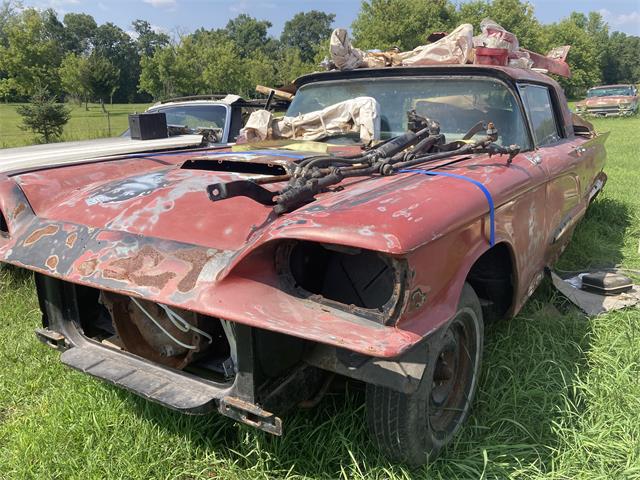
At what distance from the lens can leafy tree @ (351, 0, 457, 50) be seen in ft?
125

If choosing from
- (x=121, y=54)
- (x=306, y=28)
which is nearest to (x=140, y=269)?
(x=121, y=54)

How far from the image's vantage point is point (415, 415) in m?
1.90

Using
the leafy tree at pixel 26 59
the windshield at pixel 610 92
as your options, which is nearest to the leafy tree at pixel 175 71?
the leafy tree at pixel 26 59

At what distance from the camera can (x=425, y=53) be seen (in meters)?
3.82

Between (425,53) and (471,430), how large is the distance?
2660 mm

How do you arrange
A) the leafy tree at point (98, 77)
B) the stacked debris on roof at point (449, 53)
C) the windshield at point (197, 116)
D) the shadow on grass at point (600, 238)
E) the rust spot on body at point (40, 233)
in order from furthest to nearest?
the leafy tree at point (98, 77) < the windshield at point (197, 116) < the shadow on grass at point (600, 238) < the stacked debris on roof at point (449, 53) < the rust spot on body at point (40, 233)

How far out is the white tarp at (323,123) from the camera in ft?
10.6

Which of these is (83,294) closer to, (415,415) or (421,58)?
(415,415)

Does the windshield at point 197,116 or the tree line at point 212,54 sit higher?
the tree line at point 212,54

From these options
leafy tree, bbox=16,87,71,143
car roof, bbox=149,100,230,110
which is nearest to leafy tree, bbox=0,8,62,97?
leafy tree, bbox=16,87,71,143

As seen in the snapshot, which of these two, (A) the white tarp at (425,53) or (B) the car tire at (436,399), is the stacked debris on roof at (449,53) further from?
(B) the car tire at (436,399)

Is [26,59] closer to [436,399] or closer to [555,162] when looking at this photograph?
[555,162]

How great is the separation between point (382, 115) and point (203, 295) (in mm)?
2108

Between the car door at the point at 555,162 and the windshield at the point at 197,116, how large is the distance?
327cm
